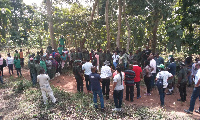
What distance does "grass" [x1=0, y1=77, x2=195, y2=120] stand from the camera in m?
5.72

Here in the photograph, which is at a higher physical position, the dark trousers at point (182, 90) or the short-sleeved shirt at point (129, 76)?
the short-sleeved shirt at point (129, 76)

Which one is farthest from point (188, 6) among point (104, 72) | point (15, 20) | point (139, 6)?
point (15, 20)

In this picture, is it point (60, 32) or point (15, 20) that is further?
point (15, 20)

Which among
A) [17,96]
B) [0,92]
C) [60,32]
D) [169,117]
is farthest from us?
[60,32]

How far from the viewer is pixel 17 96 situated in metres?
8.27

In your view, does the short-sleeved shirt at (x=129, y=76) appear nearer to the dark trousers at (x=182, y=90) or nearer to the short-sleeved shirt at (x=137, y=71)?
the short-sleeved shirt at (x=137, y=71)

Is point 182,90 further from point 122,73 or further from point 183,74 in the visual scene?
point 122,73

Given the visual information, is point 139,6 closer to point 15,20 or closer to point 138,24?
point 138,24

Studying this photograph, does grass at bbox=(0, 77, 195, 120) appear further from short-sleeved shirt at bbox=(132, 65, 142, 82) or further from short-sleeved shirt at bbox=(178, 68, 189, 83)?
short-sleeved shirt at bbox=(178, 68, 189, 83)

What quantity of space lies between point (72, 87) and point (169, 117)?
17.7 ft

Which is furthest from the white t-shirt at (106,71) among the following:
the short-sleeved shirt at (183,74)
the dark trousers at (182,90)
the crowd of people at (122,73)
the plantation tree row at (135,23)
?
the plantation tree row at (135,23)

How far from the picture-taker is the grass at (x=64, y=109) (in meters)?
5.72

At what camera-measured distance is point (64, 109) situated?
6.29 metres

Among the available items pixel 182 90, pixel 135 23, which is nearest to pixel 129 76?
pixel 182 90
